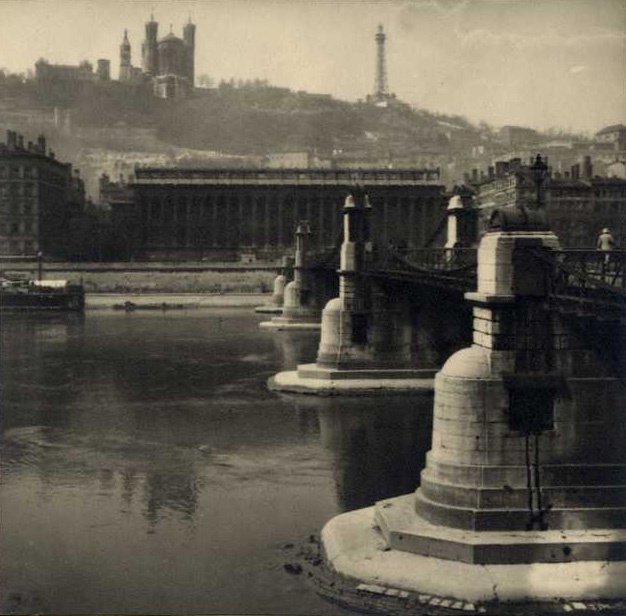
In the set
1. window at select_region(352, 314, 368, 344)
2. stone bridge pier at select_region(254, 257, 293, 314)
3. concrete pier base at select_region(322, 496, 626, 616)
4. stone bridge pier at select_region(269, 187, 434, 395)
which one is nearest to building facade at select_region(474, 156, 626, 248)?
stone bridge pier at select_region(254, 257, 293, 314)

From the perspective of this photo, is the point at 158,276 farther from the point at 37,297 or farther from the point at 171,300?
the point at 37,297

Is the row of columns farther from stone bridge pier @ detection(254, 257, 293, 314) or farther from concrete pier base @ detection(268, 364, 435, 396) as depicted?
concrete pier base @ detection(268, 364, 435, 396)

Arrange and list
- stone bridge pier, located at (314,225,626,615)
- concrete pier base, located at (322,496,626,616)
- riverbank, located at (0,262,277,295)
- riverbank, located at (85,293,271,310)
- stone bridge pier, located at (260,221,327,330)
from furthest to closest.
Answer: riverbank, located at (0,262,277,295)
riverbank, located at (85,293,271,310)
stone bridge pier, located at (260,221,327,330)
stone bridge pier, located at (314,225,626,615)
concrete pier base, located at (322,496,626,616)

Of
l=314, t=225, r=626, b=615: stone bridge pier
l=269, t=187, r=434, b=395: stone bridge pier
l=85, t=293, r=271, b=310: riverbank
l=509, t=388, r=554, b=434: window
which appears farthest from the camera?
l=85, t=293, r=271, b=310: riverbank

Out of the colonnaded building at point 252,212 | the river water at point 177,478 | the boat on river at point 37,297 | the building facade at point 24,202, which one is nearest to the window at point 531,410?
the river water at point 177,478

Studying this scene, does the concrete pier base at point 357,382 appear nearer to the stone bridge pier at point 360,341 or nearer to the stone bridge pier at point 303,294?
the stone bridge pier at point 360,341

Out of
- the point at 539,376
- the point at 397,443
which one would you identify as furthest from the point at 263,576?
the point at 397,443

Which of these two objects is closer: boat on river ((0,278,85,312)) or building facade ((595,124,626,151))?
building facade ((595,124,626,151))
